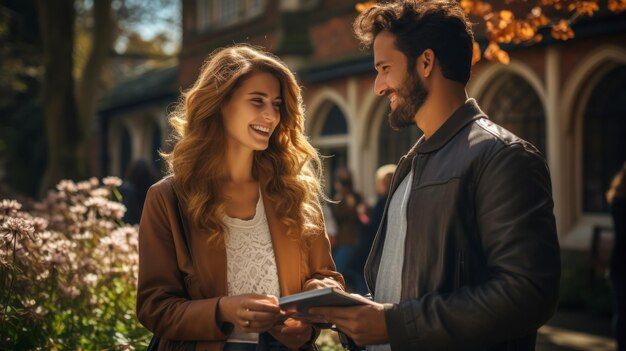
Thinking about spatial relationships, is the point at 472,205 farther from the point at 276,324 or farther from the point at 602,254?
the point at 602,254

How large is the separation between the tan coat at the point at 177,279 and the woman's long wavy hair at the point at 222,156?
76 millimetres

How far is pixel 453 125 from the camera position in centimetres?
258

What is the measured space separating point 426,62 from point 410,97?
4.7 inches

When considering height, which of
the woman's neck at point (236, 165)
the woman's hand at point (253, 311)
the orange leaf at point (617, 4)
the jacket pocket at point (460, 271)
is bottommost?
the woman's hand at point (253, 311)

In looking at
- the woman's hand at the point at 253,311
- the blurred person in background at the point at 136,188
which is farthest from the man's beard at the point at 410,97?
the blurred person in background at the point at 136,188

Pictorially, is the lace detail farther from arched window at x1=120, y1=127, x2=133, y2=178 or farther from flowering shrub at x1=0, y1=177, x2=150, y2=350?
arched window at x1=120, y1=127, x2=133, y2=178

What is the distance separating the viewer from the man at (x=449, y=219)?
2.25 metres

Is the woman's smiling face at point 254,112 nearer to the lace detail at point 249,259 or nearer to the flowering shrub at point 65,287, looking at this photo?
the lace detail at point 249,259

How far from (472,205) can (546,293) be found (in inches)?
12.6

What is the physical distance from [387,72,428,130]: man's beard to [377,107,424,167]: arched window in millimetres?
13065

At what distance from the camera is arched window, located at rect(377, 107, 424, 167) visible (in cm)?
1597

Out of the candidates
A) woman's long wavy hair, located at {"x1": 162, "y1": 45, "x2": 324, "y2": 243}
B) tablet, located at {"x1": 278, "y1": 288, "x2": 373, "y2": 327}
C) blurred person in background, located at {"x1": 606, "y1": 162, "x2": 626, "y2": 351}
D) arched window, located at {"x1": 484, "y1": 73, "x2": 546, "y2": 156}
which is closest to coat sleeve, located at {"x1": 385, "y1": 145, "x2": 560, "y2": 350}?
tablet, located at {"x1": 278, "y1": 288, "x2": 373, "y2": 327}

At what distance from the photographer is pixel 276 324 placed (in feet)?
9.25

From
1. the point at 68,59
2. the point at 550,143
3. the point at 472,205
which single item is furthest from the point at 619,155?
the point at 472,205
